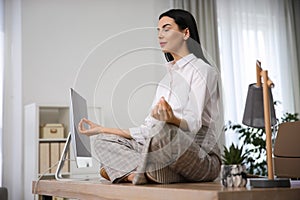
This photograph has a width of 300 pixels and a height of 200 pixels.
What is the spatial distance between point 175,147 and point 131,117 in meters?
0.16

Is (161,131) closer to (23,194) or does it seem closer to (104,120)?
(104,120)

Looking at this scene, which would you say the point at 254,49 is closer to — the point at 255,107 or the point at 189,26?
the point at 189,26

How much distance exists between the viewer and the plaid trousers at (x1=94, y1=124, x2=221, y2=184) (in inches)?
51.3

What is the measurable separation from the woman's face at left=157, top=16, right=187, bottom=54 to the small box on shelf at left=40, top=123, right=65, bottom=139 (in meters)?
2.43

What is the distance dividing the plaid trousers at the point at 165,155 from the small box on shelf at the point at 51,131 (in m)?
2.28

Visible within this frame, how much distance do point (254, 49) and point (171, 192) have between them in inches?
175

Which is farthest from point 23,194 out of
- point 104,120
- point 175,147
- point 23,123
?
point 175,147

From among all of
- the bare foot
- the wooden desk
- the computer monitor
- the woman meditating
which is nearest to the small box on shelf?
the computer monitor

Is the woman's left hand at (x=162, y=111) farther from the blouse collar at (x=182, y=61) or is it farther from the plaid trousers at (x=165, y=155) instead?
the blouse collar at (x=182, y=61)

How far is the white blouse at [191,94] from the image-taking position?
1.37 metres

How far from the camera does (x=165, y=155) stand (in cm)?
133

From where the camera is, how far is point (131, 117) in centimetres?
135

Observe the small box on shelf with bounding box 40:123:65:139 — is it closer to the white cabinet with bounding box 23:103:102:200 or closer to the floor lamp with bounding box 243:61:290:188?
the white cabinet with bounding box 23:103:102:200

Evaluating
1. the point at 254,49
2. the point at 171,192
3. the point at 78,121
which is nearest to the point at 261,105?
the point at 171,192
